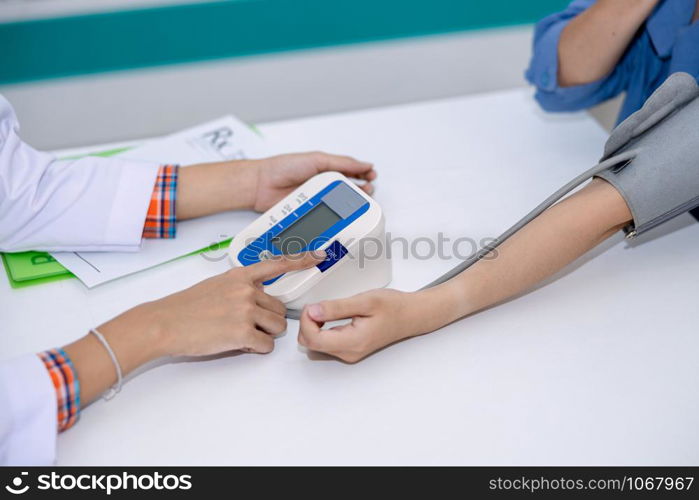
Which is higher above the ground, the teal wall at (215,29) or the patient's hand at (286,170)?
the teal wall at (215,29)

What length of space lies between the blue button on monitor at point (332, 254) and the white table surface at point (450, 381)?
0.08 meters

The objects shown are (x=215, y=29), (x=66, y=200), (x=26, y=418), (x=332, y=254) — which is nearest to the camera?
(x=26, y=418)

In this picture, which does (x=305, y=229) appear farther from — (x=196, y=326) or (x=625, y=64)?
(x=625, y=64)

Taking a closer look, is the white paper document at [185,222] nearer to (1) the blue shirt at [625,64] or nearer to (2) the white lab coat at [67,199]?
(2) the white lab coat at [67,199]

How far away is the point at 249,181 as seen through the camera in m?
0.94

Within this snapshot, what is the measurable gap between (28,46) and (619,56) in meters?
1.08

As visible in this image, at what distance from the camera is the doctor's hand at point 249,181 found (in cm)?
93

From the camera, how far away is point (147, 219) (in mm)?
901

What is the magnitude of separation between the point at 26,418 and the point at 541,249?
1.84ft

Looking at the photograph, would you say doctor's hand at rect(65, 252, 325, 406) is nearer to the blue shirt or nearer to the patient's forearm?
the patient's forearm

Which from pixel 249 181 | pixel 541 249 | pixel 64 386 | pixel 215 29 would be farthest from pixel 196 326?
pixel 215 29

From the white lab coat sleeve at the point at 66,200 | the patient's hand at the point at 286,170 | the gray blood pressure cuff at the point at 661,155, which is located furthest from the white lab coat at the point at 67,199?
the gray blood pressure cuff at the point at 661,155
